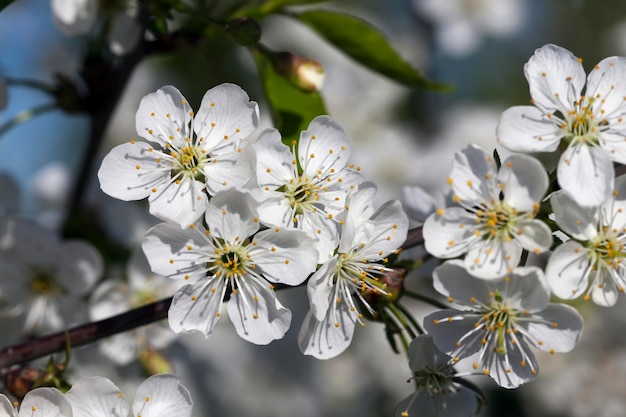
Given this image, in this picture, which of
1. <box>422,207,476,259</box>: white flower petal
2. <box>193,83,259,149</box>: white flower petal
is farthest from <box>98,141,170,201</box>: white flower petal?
<box>422,207,476,259</box>: white flower petal

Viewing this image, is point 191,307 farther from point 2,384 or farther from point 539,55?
point 539,55

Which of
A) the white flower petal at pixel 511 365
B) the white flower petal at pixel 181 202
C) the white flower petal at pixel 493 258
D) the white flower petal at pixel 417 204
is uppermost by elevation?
the white flower petal at pixel 493 258

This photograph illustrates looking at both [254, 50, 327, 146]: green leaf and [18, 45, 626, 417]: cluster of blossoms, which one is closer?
[18, 45, 626, 417]: cluster of blossoms

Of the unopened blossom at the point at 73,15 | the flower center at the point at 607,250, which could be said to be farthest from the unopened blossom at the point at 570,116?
the unopened blossom at the point at 73,15

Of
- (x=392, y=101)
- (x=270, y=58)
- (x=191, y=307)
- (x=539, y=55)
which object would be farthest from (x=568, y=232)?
(x=392, y=101)

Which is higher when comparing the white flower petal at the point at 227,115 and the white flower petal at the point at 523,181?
the white flower petal at the point at 523,181

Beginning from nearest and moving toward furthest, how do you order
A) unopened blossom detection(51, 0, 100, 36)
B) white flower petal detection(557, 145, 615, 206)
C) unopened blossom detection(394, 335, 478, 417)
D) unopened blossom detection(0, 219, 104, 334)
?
1. white flower petal detection(557, 145, 615, 206)
2. unopened blossom detection(394, 335, 478, 417)
3. unopened blossom detection(51, 0, 100, 36)
4. unopened blossom detection(0, 219, 104, 334)

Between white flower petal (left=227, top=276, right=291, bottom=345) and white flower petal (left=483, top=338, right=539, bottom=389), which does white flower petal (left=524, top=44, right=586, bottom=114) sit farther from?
white flower petal (left=227, top=276, right=291, bottom=345)

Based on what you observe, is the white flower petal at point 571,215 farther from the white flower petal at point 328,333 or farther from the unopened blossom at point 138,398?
the unopened blossom at point 138,398
